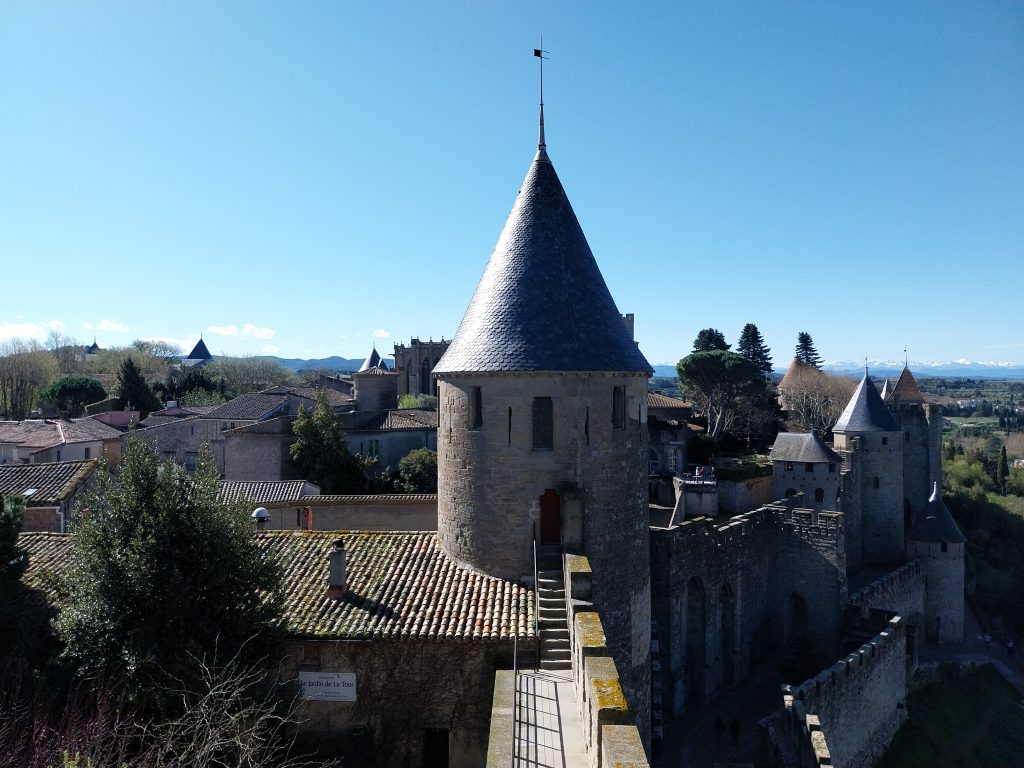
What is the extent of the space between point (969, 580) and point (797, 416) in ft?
65.1

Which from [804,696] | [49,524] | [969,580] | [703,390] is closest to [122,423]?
[49,524]

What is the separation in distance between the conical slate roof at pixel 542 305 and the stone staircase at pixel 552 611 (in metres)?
3.69

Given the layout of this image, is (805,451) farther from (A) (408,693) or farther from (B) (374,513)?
(A) (408,693)

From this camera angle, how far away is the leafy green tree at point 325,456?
36125mm

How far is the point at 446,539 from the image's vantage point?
1408 centimetres

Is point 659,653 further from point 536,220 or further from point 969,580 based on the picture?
point 969,580

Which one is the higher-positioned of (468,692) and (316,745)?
(468,692)

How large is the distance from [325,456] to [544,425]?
25456mm

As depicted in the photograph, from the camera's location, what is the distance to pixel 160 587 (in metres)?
10.9

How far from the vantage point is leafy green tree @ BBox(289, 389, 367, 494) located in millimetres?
36125

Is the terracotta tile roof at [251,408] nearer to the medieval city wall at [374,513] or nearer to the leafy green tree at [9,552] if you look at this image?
the medieval city wall at [374,513]

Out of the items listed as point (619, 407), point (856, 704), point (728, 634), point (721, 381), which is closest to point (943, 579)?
point (856, 704)

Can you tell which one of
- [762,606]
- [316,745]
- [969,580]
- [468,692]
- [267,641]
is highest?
[267,641]

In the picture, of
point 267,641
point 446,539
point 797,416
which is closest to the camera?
point 267,641
